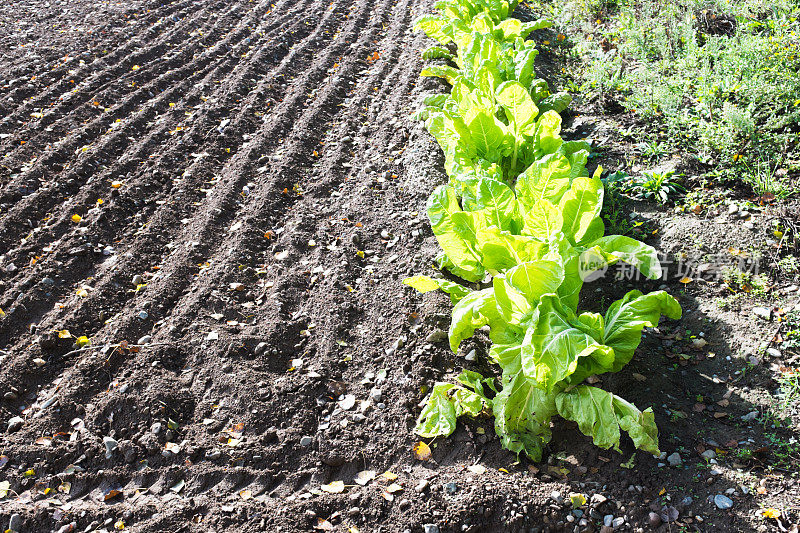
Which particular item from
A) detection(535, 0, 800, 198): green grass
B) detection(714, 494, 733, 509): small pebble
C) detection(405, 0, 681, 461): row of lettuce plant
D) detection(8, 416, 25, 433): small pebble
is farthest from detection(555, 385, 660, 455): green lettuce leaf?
detection(8, 416, 25, 433): small pebble

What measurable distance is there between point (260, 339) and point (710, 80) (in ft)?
12.2

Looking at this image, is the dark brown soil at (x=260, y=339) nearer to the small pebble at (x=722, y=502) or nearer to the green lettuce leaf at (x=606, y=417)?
the small pebble at (x=722, y=502)

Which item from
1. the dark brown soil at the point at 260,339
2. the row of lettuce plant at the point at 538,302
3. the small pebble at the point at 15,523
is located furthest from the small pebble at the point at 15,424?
the row of lettuce plant at the point at 538,302

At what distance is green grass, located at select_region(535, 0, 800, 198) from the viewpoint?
12.1ft

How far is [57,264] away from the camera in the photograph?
11.9ft

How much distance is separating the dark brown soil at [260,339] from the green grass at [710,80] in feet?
1.90

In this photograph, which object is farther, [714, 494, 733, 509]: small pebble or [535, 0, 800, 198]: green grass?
[535, 0, 800, 198]: green grass

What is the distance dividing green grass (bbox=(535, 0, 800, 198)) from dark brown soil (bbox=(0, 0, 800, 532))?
578mm

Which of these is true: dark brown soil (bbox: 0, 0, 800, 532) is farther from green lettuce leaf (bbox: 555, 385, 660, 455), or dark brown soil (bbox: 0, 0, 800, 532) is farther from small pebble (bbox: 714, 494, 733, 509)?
green lettuce leaf (bbox: 555, 385, 660, 455)

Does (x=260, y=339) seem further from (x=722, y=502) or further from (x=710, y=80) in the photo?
(x=710, y=80)

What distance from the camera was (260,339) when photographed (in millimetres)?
3135

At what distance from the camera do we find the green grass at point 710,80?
368cm

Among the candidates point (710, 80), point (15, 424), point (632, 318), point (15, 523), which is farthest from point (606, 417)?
point (710, 80)

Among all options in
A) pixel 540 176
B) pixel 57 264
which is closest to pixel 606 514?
pixel 540 176
